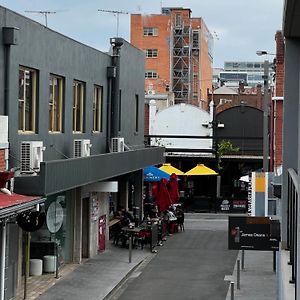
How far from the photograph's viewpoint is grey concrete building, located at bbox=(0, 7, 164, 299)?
54.9 ft

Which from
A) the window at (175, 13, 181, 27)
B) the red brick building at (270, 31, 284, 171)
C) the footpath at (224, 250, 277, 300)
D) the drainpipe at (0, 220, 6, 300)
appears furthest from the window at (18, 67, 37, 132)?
the window at (175, 13, 181, 27)

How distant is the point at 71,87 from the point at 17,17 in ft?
16.8

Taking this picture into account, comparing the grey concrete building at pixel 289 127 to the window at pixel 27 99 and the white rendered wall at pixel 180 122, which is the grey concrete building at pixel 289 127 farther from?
the white rendered wall at pixel 180 122

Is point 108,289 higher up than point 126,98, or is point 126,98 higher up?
point 126,98

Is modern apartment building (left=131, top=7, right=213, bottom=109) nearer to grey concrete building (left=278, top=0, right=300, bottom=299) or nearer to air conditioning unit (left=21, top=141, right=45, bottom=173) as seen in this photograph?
air conditioning unit (left=21, top=141, right=45, bottom=173)

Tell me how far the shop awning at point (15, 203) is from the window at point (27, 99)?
126 inches

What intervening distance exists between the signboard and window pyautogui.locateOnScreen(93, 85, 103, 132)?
26.4 feet

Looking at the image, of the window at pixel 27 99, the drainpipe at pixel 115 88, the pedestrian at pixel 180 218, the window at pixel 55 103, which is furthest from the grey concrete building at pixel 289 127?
the pedestrian at pixel 180 218

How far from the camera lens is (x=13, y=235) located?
58.1 ft

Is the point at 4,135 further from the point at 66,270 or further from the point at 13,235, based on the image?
Answer: the point at 66,270

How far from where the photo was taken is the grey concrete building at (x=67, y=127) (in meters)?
16.7

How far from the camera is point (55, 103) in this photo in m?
20.8

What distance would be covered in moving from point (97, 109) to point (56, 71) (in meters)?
5.49

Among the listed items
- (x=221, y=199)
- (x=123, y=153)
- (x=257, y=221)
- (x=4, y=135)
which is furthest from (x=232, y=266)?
(x=221, y=199)
